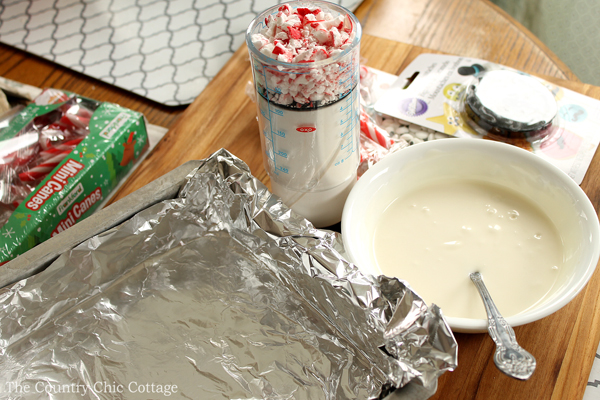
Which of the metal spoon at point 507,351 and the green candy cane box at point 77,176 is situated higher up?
the metal spoon at point 507,351

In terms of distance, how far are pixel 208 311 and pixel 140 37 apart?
774mm

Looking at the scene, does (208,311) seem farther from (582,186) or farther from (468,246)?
(582,186)

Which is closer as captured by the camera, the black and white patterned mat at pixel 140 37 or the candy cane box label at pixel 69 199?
the candy cane box label at pixel 69 199

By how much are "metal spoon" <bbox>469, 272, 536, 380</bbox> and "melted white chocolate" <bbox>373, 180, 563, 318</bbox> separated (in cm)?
6

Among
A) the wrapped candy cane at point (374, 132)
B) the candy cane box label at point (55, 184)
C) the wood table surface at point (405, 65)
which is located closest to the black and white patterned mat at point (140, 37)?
the wood table surface at point (405, 65)

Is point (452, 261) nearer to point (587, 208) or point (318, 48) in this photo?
point (587, 208)

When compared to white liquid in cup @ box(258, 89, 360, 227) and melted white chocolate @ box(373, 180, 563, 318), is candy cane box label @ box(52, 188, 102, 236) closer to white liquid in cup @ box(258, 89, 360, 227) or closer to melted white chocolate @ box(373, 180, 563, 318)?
white liquid in cup @ box(258, 89, 360, 227)

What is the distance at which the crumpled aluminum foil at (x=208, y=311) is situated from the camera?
1.87 ft

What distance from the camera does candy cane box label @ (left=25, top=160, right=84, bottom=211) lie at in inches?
30.2

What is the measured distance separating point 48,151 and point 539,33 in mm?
1461

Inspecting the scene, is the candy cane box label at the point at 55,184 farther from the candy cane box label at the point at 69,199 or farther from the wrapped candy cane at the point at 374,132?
the wrapped candy cane at the point at 374,132

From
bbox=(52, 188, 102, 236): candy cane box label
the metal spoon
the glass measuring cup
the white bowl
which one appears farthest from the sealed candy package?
bbox=(52, 188, 102, 236): candy cane box label

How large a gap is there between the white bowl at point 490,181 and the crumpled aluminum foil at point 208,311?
0.16 feet

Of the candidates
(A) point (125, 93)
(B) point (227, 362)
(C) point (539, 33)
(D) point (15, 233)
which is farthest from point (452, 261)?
(C) point (539, 33)
